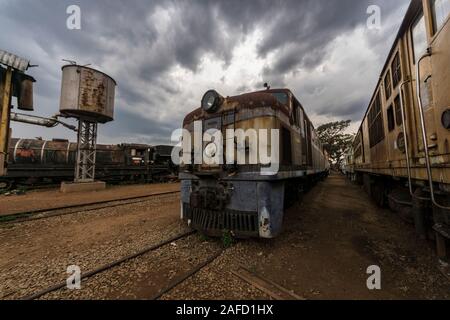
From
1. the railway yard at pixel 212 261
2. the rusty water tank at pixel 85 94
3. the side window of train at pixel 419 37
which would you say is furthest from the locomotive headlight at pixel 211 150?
the rusty water tank at pixel 85 94

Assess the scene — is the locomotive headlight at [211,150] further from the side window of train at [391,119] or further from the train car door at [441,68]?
the side window of train at [391,119]

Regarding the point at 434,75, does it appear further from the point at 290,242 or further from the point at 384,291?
the point at 290,242

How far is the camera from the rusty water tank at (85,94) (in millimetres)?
11656

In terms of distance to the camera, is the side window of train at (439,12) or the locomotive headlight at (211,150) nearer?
the side window of train at (439,12)

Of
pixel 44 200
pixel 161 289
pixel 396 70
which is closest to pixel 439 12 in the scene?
pixel 396 70

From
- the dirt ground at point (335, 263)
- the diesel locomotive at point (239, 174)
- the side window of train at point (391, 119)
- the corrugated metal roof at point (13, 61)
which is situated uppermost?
the corrugated metal roof at point (13, 61)

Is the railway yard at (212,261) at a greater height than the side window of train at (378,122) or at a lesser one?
lesser

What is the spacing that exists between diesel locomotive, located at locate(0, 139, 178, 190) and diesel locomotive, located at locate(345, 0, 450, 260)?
1718 centimetres

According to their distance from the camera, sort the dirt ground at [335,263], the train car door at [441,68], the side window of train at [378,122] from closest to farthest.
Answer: the train car door at [441,68]
the dirt ground at [335,263]
the side window of train at [378,122]

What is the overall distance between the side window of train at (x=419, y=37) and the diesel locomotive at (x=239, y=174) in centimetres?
216

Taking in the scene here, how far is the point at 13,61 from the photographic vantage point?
15.6 feet

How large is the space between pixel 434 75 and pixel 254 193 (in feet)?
9.37

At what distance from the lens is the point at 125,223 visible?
5.13m
